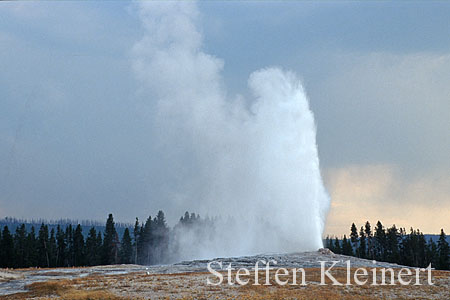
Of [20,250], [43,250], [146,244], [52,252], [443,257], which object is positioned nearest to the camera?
[443,257]

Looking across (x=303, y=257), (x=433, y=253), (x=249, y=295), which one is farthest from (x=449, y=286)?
(x=433, y=253)

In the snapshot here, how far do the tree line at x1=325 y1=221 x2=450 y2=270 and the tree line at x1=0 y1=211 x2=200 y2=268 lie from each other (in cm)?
5522

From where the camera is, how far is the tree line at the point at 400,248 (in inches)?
3604

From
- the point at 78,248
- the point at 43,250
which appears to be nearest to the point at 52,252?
the point at 43,250

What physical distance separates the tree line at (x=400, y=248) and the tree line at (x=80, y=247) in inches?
2174

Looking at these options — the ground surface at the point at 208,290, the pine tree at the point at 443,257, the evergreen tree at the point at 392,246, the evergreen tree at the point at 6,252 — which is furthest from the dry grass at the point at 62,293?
the evergreen tree at the point at 392,246

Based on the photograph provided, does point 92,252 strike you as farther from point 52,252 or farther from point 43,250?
point 43,250

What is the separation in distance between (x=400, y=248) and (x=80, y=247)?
8938 centimetres

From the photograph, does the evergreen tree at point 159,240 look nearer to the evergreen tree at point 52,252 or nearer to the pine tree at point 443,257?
the evergreen tree at point 52,252

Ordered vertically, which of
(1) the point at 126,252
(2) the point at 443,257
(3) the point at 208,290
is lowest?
(1) the point at 126,252

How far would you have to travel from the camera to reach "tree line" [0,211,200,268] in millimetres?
87062

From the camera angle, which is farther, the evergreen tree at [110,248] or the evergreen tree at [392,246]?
the evergreen tree at [392,246]

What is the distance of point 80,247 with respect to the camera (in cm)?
10194

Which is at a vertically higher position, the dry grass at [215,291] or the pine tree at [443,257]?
the dry grass at [215,291]
